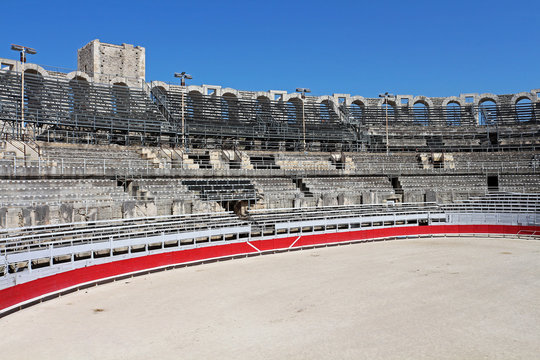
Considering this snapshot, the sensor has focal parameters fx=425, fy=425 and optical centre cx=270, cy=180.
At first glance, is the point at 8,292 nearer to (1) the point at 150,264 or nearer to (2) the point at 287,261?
(1) the point at 150,264

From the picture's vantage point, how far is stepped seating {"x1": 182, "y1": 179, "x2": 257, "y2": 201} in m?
24.1

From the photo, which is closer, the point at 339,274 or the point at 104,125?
the point at 339,274

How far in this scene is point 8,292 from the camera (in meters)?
10.7

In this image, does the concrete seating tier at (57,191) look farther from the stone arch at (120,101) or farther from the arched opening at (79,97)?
the stone arch at (120,101)

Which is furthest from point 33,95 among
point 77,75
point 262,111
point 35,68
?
point 262,111

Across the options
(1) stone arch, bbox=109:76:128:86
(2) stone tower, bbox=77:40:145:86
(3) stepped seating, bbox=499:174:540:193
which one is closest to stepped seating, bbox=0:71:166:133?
(1) stone arch, bbox=109:76:128:86

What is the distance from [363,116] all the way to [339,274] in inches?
1440

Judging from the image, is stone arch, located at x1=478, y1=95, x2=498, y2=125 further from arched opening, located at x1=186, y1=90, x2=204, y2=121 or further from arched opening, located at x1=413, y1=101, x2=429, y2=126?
arched opening, located at x1=186, y1=90, x2=204, y2=121

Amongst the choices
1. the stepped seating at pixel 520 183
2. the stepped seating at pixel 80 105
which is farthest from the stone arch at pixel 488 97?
the stepped seating at pixel 80 105

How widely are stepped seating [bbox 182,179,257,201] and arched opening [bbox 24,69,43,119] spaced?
40.8 ft

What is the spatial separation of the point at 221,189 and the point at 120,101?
1534 cm

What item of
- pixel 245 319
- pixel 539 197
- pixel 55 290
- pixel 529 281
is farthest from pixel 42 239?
pixel 539 197

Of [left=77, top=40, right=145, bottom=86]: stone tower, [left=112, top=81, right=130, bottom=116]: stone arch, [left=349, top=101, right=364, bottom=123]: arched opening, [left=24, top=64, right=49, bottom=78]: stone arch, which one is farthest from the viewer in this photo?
[left=77, top=40, right=145, bottom=86]: stone tower

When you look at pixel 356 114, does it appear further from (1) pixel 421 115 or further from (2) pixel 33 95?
(2) pixel 33 95
